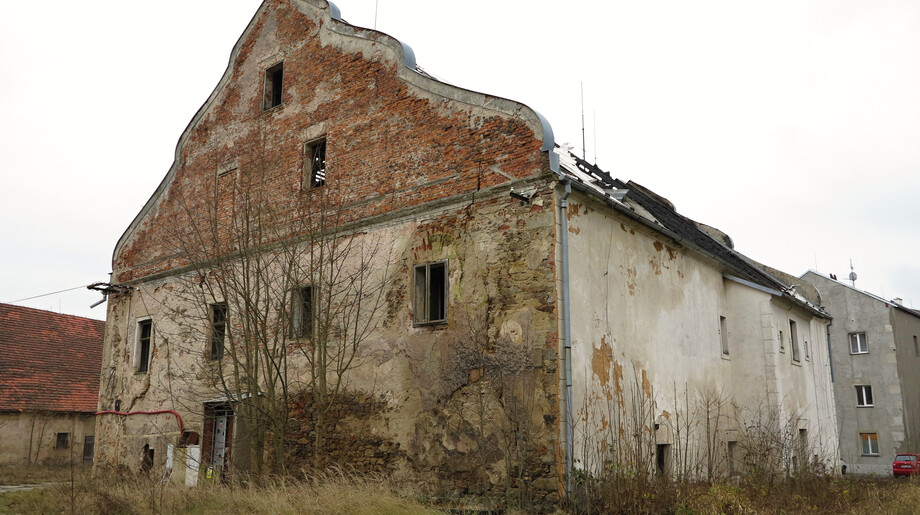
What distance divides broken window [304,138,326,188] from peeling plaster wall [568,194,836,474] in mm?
5512

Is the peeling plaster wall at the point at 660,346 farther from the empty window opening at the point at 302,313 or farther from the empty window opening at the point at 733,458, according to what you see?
the empty window opening at the point at 302,313

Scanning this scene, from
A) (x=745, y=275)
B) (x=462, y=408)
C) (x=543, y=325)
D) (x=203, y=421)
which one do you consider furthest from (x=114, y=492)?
(x=745, y=275)

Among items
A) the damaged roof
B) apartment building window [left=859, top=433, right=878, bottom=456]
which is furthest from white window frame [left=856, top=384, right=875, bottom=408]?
the damaged roof

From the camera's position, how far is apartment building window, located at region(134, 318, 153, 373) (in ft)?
53.6

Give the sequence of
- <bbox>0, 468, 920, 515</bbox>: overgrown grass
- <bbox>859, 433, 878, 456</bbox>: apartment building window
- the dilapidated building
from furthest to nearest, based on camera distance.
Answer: <bbox>859, 433, 878, 456</bbox>: apartment building window → the dilapidated building → <bbox>0, 468, 920, 515</bbox>: overgrown grass

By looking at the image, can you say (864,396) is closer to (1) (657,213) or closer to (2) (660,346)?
(1) (657,213)

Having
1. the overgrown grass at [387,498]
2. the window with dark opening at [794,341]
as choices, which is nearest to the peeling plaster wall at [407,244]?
the overgrown grass at [387,498]

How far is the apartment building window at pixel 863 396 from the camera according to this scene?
101ft

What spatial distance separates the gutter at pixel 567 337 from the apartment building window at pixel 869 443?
26.0m

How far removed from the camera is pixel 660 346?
12.7 metres

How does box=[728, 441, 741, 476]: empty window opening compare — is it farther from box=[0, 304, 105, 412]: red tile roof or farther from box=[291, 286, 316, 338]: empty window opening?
box=[0, 304, 105, 412]: red tile roof

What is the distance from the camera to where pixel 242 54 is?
16.1 meters

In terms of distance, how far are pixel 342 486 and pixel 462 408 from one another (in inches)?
79.2

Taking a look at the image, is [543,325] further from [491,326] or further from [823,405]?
[823,405]
